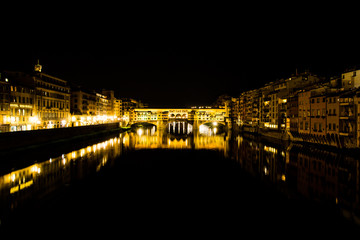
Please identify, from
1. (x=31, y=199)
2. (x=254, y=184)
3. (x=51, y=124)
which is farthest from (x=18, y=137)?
(x=254, y=184)

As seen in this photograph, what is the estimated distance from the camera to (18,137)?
68.8ft

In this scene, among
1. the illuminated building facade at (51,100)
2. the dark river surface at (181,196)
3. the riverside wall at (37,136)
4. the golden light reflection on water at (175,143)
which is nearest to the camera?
the dark river surface at (181,196)

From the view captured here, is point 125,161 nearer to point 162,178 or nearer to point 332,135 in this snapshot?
point 162,178

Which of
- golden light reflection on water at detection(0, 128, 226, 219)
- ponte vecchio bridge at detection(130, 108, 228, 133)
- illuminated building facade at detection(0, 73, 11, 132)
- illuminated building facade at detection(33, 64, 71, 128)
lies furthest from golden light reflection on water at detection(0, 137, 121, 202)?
ponte vecchio bridge at detection(130, 108, 228, 133)

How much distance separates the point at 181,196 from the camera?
12469 mm

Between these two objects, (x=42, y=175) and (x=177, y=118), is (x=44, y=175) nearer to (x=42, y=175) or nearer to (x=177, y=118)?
(x=42, y=175)

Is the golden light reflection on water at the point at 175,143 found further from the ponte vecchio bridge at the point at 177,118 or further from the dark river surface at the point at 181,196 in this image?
the ponte vecchio bridge at the point at 177,118

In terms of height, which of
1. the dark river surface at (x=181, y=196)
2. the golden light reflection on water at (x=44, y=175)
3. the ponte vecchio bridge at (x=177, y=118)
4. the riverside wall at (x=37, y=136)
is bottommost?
the dark river surface at (x=181, y=196)

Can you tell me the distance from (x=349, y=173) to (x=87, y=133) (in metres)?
32.2

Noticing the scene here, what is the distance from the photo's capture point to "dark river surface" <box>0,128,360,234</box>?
9.10m

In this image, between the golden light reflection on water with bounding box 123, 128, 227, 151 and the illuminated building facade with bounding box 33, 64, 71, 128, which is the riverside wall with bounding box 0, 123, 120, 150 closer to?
the illuminated building facade with bounding box 33, 64, 71, 128

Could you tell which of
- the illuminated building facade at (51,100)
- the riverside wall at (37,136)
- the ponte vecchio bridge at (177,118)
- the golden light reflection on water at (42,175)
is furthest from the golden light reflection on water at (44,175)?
the ponte vecchio bridge at (177,118)

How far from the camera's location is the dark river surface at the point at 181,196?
9102 mm

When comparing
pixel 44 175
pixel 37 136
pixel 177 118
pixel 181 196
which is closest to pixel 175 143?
pixel 37 136
